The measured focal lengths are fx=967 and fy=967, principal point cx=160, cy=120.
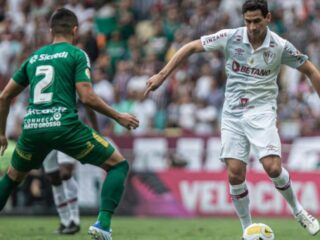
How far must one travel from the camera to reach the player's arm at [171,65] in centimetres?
1050

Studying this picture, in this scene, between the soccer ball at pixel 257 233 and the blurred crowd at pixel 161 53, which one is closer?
the soccer ball at pixel 257 233

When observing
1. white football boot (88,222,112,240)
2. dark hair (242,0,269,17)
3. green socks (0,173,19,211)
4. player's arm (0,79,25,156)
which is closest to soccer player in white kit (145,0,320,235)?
dark hair (242,0,269,17)

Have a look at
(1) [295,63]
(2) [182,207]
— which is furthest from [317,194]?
(1) [295,63]

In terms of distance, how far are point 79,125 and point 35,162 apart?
642 mm

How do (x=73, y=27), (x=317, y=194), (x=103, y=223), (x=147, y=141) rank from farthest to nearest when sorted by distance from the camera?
1. (x=147, y=141)
2. (x=317, y=194)
3. (x=73, y=27)
4. (x=103, y=223)

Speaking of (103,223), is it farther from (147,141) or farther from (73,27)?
(147,141)

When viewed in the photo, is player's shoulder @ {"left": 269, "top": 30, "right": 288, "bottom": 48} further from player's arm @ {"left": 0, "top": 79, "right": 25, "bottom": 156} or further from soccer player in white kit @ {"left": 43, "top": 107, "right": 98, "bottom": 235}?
soccer player in white kit @ {"left": 43, "top": 107, "right": 98, "bottom": 235}

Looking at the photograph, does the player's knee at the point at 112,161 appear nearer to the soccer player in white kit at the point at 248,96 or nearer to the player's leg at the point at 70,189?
the soccer player in white kit at the point at 248,96

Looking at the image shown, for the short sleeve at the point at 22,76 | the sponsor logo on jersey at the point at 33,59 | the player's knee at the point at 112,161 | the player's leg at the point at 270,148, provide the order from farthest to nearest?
1. the player's leg at the point at 270,148
2. the short sleeve at the point at 22,76
3. the sponsor logo on jersey at the point at 33,59
4. the player's knee at the point at 112,161

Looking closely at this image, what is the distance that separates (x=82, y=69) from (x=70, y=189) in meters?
3.96

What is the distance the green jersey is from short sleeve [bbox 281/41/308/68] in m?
2.38

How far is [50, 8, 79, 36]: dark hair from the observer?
1032cm

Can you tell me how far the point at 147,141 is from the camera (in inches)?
795

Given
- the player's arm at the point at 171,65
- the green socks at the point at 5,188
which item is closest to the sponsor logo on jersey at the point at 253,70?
the player's arm at the point at 171,65
